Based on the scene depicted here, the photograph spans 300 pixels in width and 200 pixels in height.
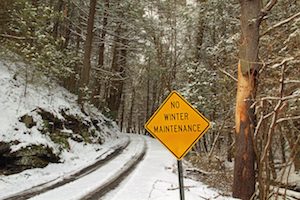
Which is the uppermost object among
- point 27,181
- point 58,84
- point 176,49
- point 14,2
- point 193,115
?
point 176,49

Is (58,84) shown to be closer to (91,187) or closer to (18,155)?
(18,155)

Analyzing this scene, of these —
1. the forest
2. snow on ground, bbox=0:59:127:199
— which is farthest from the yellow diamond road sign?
snow on ground, bbox=0:59:127:199

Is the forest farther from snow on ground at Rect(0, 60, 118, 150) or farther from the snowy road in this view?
the snowy road

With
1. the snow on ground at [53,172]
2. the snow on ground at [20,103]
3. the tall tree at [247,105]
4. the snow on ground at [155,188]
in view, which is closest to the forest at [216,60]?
the tall tree at [247,105]

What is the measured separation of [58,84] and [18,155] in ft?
37.9

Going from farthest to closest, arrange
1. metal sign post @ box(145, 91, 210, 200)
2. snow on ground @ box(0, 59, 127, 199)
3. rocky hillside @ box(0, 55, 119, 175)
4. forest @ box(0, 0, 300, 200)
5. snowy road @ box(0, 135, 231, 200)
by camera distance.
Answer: rocky hillside @ box(0, 55, 119, 175)
snow on ground @ box(0, 59, 127, 199)
snowy road @ box(0, 135, 231, 200)
forest @ box(0, 0, 300, 200)
metal sign post @ box(145, 91, 210, 200)

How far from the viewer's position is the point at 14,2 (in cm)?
1449

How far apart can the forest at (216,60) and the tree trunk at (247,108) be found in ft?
0.08

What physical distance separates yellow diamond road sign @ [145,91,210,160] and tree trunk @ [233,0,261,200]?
2.99 meters

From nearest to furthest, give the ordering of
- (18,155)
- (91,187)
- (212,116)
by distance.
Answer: (91,187)
(18,155)
(212,116)

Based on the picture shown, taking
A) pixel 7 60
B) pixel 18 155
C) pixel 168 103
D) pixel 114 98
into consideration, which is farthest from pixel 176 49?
pixel 168 103

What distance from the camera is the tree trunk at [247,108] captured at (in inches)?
351

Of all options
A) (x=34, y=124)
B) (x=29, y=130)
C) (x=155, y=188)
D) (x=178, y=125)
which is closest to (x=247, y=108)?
(x=178, y=125)

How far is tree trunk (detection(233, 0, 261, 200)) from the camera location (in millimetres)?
8906
